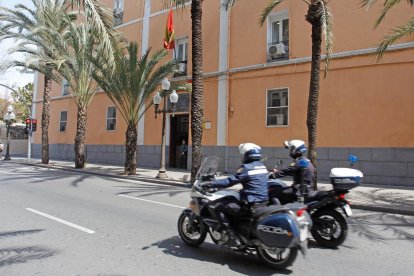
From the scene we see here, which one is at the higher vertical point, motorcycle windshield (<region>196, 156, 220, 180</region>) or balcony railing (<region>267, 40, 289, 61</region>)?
balcony railing (<region>267, 40, 289, 61</region>)

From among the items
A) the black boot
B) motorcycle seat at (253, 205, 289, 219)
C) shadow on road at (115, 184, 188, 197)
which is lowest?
shadow on road at (115, 184, 188, 197)

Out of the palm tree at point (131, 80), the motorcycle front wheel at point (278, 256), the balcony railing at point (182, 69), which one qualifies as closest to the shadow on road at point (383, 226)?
the motorcycle front wheel at point (278, 256)

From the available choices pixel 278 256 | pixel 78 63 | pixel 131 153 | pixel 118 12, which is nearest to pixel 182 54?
pixel 78 63

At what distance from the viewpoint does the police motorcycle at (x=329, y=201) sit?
18.8ft

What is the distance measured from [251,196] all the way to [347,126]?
10.9m

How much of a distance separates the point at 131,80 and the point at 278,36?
23.7ft

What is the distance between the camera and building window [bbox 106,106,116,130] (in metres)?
24.5

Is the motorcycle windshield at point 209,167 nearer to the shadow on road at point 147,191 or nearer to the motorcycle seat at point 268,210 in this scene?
the motorcycle seat at point 268,210

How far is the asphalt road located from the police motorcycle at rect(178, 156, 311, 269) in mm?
181

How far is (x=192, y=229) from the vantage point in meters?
5.65

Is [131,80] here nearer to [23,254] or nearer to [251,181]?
[23,254]

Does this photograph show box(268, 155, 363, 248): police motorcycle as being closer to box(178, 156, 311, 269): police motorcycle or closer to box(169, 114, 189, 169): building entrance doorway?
box(178, 156, 311, 269): police motorcycle

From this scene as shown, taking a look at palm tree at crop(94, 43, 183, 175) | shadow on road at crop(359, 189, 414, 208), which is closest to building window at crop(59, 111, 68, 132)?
palm tree at crop(94, 43, 183, 175)

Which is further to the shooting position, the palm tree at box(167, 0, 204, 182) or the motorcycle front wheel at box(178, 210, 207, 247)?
the palm tree at box(167, 0, 204, 182)
